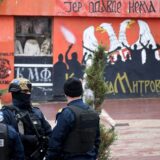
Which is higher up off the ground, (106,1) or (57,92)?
(106,1)

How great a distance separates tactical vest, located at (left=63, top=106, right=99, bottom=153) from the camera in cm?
565

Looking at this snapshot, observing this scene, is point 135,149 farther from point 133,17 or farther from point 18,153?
point 133,17

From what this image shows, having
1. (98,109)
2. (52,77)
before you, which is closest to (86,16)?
(52,77)

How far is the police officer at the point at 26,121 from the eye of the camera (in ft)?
18.3

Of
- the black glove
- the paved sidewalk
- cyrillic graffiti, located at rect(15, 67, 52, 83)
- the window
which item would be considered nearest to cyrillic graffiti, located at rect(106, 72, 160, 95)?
the paved sidewalk

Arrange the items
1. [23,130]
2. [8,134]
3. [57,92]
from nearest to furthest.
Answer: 1. [8,134]
2. [23,130]
3. [57,92]

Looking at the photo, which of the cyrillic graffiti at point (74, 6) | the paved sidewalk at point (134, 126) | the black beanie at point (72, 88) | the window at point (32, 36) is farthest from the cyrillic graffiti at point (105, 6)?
the black beanie at point (72, 88)

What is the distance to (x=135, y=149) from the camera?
38.8 feet

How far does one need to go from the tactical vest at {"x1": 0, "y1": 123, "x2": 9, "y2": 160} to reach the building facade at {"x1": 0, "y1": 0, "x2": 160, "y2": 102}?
47.0ft

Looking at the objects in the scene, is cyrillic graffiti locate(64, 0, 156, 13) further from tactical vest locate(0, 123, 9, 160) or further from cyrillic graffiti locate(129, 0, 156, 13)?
tactical vest locate(0, 123, 9, 160)

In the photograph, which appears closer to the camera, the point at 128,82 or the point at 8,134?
the point at 8,134

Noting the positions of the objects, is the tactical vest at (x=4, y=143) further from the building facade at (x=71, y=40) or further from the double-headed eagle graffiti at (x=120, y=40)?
the double-headed eagle graffiti at (x=120, y=40)

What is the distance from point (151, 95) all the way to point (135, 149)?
907cm

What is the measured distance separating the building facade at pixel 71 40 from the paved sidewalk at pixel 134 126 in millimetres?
884
